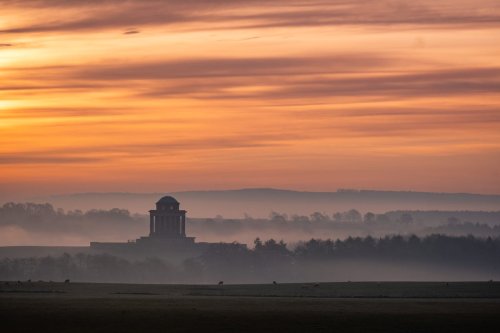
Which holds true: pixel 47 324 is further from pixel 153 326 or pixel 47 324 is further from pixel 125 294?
pixel 125 294

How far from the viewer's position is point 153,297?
144 metres

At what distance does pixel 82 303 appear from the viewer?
430ft

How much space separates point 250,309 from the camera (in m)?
126

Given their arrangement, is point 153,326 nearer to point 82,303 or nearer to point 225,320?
point 225,320

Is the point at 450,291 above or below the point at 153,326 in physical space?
above

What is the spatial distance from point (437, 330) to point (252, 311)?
2020 centimetres

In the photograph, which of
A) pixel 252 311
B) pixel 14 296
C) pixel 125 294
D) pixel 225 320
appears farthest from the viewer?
pixel 125 294

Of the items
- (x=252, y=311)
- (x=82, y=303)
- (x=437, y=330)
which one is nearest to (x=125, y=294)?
(x=82, y=303)

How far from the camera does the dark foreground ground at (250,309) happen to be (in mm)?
110438

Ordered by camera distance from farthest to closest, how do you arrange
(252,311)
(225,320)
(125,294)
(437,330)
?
1. (125,294)
2. (252,311)
3. (225,320)
4. (437,330)

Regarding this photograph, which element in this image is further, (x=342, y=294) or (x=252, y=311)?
(x=342, y=294)

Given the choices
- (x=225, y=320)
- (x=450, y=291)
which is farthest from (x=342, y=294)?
(x=225, y=320)

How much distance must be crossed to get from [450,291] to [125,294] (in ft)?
107

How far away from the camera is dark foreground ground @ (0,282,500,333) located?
110m
